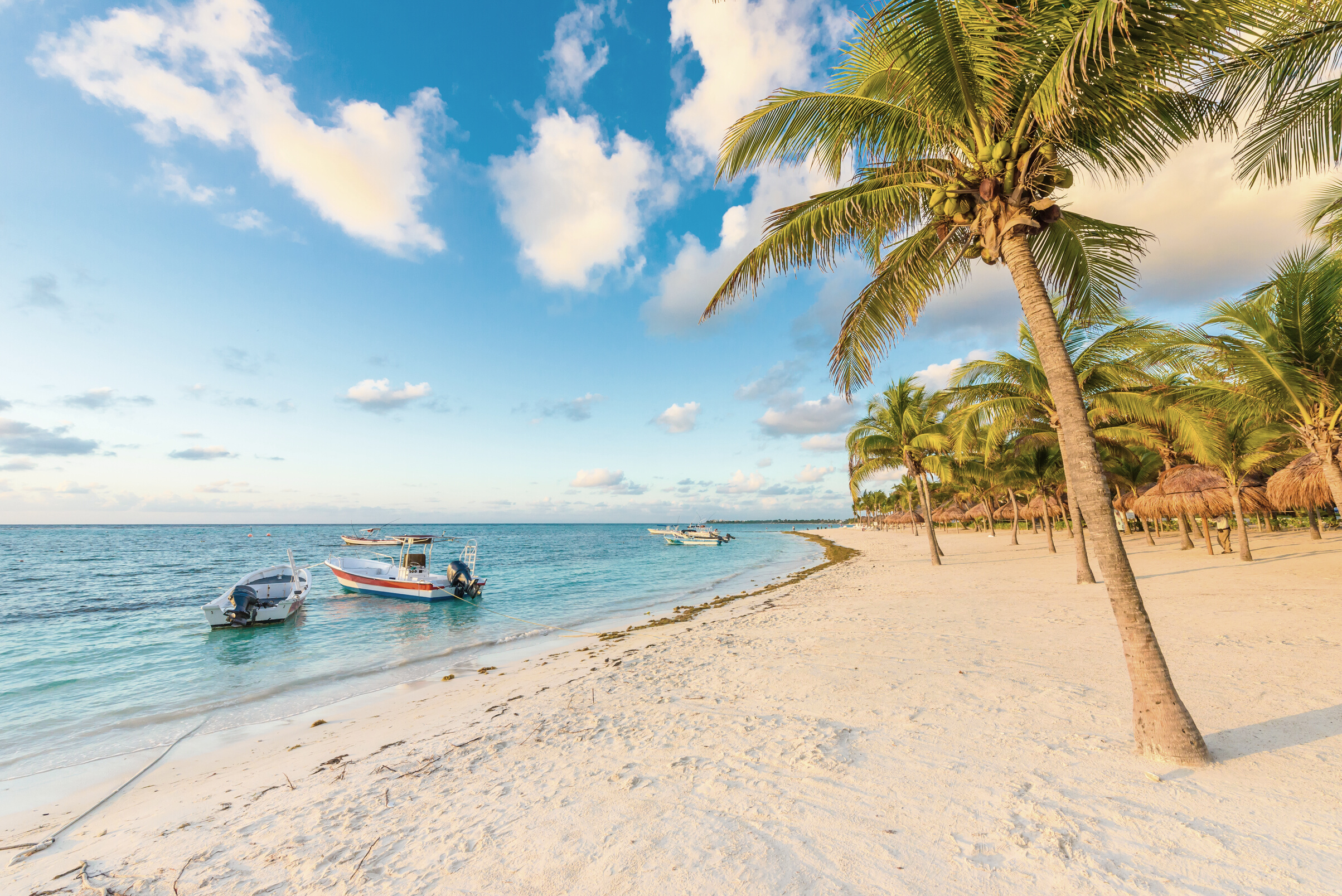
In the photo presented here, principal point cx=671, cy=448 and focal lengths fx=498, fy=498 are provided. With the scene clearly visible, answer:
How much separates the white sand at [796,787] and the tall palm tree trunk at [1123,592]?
0.23 m

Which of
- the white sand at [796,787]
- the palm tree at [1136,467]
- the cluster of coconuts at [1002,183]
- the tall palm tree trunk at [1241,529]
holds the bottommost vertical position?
the white sand at [796,787]

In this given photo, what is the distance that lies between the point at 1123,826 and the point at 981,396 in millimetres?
13458

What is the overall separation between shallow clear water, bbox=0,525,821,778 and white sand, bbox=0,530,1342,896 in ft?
Answer: 8.02

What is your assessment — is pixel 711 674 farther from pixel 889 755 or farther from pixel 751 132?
pixel 751 132

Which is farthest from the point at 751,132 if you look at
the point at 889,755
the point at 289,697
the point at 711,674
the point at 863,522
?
the point at 863,522

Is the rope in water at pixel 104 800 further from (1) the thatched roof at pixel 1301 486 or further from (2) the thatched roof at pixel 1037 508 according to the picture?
(2) the thatched roof at pixel 1037 508

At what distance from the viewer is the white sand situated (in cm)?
284

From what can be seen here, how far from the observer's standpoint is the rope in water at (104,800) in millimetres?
4277

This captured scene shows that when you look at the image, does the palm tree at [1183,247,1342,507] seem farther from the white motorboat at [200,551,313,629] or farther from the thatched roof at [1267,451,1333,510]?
the white motorboat at [200,551,313,629]

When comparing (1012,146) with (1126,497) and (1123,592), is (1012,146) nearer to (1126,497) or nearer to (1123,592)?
(1123,592)

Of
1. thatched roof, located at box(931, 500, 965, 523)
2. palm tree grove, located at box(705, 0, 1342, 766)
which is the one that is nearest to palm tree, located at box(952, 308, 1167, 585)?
palm tree grove, located at box(705, 0, 1342, 766)

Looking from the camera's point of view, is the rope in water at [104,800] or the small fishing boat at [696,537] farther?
the small fishing boat at [696,537]

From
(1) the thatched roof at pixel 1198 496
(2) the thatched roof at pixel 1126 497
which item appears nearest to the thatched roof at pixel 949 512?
(2) the thatched roof at pixel 1126 497

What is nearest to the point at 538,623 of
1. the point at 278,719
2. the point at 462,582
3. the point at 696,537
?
the point at 462,582
